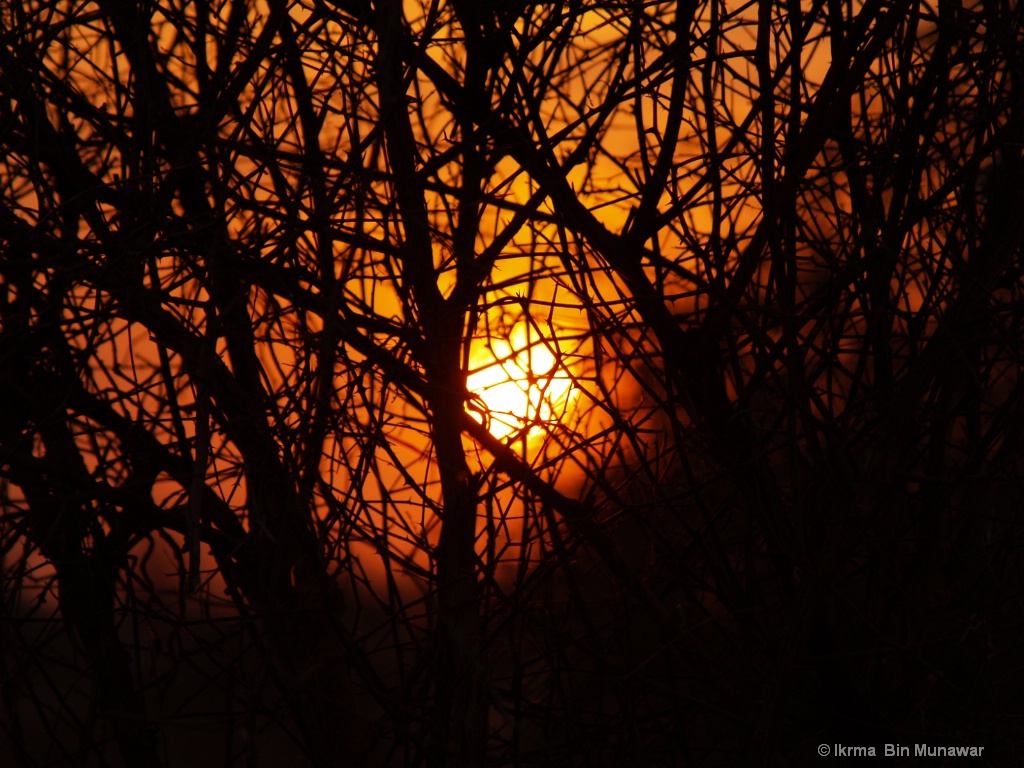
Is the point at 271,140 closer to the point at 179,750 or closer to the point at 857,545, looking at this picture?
the point at 857,545

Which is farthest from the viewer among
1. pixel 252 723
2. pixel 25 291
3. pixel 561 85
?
pixel 561 85

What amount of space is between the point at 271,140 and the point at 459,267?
Result: 1.63 ft

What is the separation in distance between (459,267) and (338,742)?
1.11 meters

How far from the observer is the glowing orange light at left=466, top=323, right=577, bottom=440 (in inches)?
67.9

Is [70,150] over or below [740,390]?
over

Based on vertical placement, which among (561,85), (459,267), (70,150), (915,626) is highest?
(561,85)

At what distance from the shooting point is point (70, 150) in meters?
2.22

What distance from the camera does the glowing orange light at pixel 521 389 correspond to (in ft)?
5.66

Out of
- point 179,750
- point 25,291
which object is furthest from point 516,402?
point 179,750

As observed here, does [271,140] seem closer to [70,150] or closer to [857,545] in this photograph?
[70,150]

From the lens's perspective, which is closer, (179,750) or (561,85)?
(561,85)

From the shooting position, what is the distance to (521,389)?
1.83m

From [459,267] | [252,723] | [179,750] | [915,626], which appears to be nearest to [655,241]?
[459,267]

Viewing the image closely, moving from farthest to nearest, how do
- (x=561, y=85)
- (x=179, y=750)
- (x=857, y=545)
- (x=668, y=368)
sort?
(x=179, y=750), (x=561, y=85), (x=668, y=368), (x=857, y=545)
